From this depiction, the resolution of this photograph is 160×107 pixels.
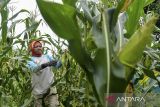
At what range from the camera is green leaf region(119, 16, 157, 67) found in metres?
1.69

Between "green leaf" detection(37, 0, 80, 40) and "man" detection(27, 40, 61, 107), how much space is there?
1846 mm

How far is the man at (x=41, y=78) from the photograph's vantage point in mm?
3726

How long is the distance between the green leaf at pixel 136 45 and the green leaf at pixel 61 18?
249 millimetres

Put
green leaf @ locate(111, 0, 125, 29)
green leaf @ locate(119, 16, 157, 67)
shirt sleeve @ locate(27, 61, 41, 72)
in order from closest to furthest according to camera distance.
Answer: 1. green leaf @ locate(119, 16, 157, 67)
2. green leaf @ locate(111, 0, 125, 29)
3. shirt sleeve @ locate(27, 61, 41, 72)

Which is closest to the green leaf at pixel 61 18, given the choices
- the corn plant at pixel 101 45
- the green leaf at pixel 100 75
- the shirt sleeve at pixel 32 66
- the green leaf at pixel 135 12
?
the corn plant at pixel 101 45

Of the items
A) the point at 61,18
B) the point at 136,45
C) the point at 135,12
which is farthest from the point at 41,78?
the point at 136,45

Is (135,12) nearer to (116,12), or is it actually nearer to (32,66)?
(116,12)

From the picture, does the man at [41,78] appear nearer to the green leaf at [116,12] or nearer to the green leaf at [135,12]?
the green leaf at [135,12]

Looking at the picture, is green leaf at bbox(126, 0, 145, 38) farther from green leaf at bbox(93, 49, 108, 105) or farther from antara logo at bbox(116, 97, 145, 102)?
antara logo at bbox(116, 97, 145, 102)

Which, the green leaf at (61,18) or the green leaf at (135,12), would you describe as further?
the green leaf at (135,12)

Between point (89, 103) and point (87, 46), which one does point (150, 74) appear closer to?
point (87, 46)

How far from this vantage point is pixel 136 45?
1.72 metres

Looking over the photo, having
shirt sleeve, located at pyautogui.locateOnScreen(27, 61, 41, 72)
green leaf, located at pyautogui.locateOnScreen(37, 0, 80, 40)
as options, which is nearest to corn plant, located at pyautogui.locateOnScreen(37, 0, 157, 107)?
green leaf, located at pyautogui.locateOnScreen(37, 0, 80, 40)

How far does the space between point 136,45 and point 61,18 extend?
37cm
